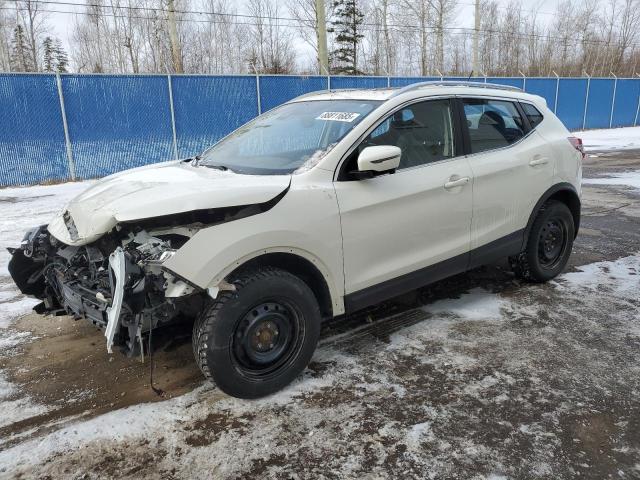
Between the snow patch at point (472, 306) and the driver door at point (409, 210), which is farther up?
the driver door at point (409, 210)

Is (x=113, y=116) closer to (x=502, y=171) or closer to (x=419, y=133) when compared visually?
(x=419, y=133)

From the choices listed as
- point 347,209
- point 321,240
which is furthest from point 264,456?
point 347,209

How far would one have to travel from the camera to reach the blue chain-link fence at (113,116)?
11.0 meters

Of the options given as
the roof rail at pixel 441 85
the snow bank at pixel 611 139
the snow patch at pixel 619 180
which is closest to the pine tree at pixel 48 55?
the snow bank at pixel 611 139

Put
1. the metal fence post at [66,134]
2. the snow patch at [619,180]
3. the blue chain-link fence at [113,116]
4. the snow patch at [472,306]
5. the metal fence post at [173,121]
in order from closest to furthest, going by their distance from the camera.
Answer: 1. the snow patch at [472,306]
2. the snow patch at [619,180]
3. the blue chain-link fence at [113,116]
4. the metal fence post at [66,134]
5. the metal fence post at [173,121]

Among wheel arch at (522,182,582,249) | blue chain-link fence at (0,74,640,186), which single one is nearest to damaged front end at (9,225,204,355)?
wheel arch at (522,182,582,249)

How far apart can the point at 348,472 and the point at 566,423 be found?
1.28 meters

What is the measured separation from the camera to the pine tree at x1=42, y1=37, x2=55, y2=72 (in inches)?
1841

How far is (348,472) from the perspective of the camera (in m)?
2.47

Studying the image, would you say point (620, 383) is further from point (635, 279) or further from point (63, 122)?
point (63, 122)

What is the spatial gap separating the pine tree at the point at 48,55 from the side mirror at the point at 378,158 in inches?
2050

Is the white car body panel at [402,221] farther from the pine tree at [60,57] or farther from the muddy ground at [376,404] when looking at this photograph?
the pine tree at [60,57]

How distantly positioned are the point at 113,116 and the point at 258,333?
10488mm

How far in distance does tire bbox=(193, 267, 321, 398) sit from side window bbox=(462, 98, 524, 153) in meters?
2.02
